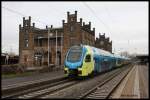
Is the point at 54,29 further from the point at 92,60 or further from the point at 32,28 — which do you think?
the point at 92,60

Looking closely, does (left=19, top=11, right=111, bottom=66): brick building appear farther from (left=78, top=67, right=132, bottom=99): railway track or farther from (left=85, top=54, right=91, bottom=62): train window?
Answer: (left=78, top=67, right=132, bottom=99): railway track

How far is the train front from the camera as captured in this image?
1158 inches

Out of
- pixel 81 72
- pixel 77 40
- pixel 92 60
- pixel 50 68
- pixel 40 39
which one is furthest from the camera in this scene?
pixel 40 39

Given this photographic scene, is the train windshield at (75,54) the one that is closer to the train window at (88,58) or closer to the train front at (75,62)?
the train front at (75,62)

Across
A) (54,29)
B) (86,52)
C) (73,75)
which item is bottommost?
(73,75)

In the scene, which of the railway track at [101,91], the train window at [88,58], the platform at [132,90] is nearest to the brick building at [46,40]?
the train window at [88,58]

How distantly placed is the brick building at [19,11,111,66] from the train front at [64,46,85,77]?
46.2 meters

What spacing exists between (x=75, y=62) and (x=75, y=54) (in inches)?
37.4

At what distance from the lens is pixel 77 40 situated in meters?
79.8

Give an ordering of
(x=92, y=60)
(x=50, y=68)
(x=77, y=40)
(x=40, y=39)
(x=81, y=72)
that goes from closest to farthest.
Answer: (x=81, y=72) → (x=92, y=60) → (x=50, y=68) → (x=77, y=40) → (x=40, y=39)

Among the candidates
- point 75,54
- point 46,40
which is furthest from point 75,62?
point 46,40

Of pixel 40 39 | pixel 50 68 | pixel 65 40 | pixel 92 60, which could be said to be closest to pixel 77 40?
pixel 65 40

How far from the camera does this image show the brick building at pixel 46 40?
79.9 meters

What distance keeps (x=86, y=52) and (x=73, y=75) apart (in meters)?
2.33
